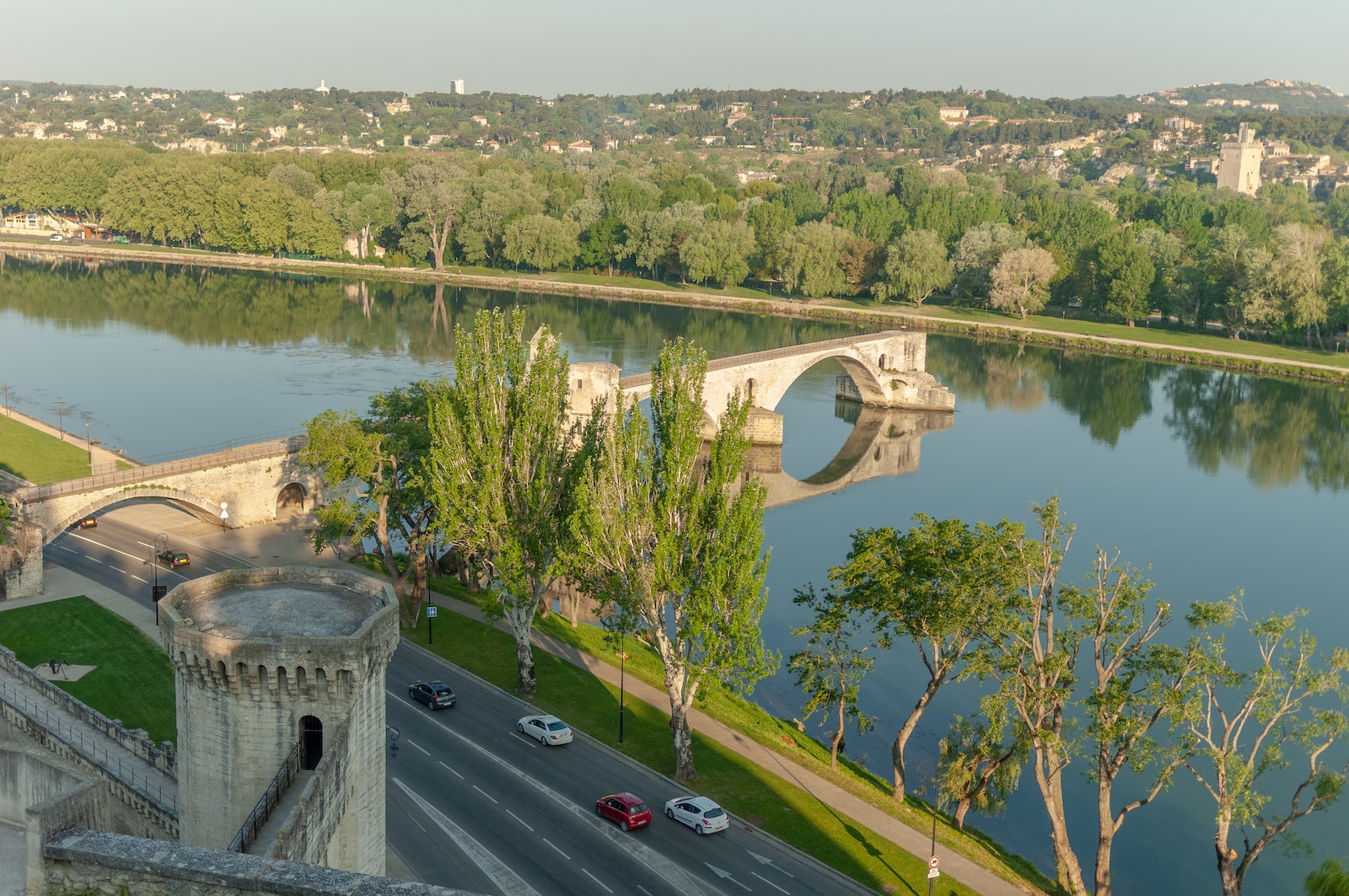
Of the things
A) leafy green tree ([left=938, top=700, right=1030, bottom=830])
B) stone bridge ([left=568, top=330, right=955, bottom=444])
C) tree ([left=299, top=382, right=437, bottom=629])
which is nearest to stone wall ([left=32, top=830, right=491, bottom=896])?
leafy green tree ([left=938, top=700, right=1030, bottom=830])

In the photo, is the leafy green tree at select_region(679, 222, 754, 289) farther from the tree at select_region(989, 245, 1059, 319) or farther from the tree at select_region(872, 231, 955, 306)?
the tree at select_region(989, 245, 1059, 319)

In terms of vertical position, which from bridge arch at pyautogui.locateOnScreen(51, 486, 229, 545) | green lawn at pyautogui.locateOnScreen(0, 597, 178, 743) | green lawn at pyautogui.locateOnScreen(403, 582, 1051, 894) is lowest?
green lawn at pyautogui.locateOnScreen(403, 582, 1051, 894)

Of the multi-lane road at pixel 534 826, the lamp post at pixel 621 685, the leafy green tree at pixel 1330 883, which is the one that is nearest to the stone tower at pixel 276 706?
the multi-lane road at pixel 534 826

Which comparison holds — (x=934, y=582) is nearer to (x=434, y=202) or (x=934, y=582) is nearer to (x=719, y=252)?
(x=719, y=252)

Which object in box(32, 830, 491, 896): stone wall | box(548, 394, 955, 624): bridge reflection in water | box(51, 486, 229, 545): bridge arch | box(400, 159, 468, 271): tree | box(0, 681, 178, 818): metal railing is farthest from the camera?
box(400, 159, 468, 271): tree

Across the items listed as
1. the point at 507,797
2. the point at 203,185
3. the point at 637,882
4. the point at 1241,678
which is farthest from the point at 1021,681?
the point at 203,185


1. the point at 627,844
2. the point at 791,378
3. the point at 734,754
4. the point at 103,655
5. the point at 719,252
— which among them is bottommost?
the point at 734,754

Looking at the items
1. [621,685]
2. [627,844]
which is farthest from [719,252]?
[627,844]
